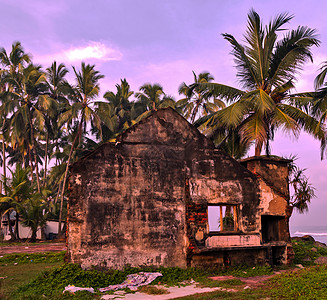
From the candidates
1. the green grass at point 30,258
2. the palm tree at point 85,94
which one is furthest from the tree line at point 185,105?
the green grass at point 30,258

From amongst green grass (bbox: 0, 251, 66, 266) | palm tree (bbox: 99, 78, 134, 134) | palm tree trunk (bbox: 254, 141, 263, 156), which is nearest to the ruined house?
palm tree trunk (bbox: 254, 141, 263, 156)

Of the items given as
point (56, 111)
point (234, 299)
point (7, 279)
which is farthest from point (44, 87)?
point (234, 299)

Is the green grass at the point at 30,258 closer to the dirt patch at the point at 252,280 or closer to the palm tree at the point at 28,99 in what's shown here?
the dirt patch at the point at 252,280

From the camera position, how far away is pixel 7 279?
10891 millimetres

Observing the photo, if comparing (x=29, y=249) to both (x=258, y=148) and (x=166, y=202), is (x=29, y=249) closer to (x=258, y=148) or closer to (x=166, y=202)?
(x=166, y=202)

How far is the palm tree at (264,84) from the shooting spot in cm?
1506

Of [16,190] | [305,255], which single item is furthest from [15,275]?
[16,190]

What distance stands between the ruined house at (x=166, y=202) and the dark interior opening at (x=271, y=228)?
0.22 m

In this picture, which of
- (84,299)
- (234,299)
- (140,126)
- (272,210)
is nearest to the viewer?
(234,299)

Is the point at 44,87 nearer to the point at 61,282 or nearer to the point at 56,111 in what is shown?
the point at 56,111

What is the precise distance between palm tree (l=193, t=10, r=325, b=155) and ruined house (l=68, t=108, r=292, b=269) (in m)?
2.67

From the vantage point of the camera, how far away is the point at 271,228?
14.0 meters

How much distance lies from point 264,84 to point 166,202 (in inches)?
325

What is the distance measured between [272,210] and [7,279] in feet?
29.7
